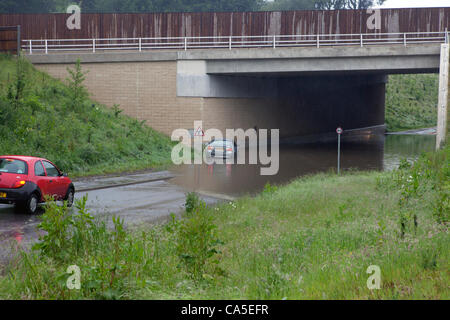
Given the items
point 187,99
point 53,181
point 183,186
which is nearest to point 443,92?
point 187,99

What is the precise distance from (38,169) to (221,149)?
708 inches

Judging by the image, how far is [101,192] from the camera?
67.6ft

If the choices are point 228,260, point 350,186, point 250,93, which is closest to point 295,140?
point 250,93

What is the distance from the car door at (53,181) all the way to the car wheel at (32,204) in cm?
60

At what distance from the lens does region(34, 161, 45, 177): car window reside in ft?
52.1

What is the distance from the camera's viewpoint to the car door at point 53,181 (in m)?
16.2

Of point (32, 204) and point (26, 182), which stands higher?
point (26, 182)

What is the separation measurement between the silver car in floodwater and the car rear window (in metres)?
18.3

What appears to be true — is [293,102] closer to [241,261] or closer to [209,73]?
[209,73]

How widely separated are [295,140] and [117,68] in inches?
668

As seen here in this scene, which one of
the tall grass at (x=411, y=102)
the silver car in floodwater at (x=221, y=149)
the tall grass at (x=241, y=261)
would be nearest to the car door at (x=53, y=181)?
the tall grass at (x=241, y=261)

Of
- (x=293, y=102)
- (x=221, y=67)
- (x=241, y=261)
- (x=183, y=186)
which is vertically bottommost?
(x=183, y=186)

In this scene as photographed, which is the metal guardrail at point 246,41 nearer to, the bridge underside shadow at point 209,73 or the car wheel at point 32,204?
the bridge underside shadow at point 209,73

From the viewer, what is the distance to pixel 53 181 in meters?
16.4
